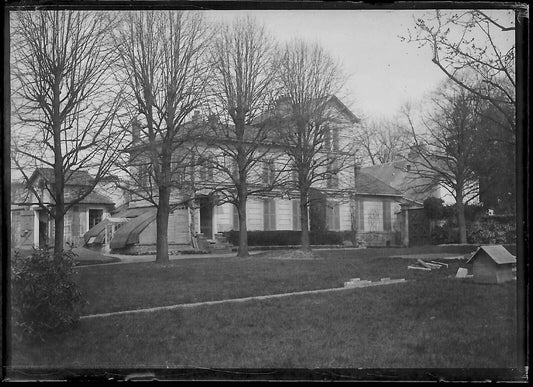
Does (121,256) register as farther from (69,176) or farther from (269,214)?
(269,214)

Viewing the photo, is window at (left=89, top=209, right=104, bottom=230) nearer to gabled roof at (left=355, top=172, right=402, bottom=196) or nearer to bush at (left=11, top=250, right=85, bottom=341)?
bush at (left=11, top=250, right=85, bottom=341)

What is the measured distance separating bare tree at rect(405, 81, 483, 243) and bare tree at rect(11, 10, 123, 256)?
3.85 m

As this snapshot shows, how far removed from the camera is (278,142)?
6512mm

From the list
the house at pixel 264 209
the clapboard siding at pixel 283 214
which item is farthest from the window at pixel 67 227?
the clapboard siding at pixel 283 214

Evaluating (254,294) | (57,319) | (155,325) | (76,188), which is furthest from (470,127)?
(57,319)

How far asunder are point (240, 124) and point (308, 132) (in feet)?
3.26

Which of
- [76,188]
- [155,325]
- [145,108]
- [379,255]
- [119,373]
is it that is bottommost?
[119,373]

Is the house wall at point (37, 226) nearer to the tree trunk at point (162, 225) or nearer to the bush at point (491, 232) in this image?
the tree trunk at point (162, 225)

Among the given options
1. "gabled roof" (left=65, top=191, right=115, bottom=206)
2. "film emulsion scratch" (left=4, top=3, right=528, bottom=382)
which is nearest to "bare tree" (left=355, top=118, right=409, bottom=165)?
"film emulsion scratch" (left=4, top=3, right=528, bottom=382)

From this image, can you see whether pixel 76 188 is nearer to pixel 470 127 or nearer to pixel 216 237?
pixel 216 237

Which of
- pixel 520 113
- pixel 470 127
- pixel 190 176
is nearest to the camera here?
pixel 520 113

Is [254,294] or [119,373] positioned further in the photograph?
[254,294]

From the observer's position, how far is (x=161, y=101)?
19.9ft

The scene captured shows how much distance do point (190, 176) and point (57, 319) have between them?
241 centimetres
